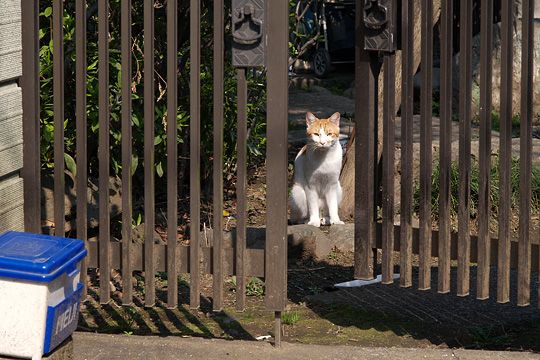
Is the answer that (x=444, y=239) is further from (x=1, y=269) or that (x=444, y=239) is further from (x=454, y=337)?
(x=1, y=269)

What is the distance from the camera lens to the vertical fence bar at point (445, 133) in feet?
16.7

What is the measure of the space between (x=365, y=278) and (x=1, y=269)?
2085 millimetres

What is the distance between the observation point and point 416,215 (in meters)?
8.43

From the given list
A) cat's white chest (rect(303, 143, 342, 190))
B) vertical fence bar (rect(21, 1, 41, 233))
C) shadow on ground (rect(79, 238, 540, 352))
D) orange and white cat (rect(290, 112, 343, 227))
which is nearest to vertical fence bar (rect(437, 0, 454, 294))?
shadow on ground (rect(79, 238, 540, 352))

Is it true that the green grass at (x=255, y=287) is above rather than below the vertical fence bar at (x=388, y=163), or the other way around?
below

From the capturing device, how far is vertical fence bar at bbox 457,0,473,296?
5066 millimetres

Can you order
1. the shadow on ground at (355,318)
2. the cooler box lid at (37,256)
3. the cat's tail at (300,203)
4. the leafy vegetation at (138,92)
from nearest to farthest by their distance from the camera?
the cooler box lid at (37,256) < the shadow on ground at (355,318) < the leafy vegetation at (138,92) < the cat's tail at (300,203)

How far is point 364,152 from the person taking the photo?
5.29 metres

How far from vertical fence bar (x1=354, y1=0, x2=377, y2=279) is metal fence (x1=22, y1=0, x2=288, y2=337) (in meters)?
0.47

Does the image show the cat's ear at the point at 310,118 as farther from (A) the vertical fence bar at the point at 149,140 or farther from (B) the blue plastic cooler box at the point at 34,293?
(B) the blue plastic cooler box at the point at 34,293

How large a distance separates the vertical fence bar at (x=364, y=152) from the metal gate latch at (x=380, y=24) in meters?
0.04

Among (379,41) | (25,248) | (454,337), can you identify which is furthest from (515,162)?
(25,248)

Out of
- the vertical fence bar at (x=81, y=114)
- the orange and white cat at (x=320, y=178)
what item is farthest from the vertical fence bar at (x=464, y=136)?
the orange and white cat at (x=320, y=178)

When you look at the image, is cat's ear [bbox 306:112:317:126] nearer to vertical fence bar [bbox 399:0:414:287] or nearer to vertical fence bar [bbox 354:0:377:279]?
vertical fence bar [bbox 354:0:377:279]
